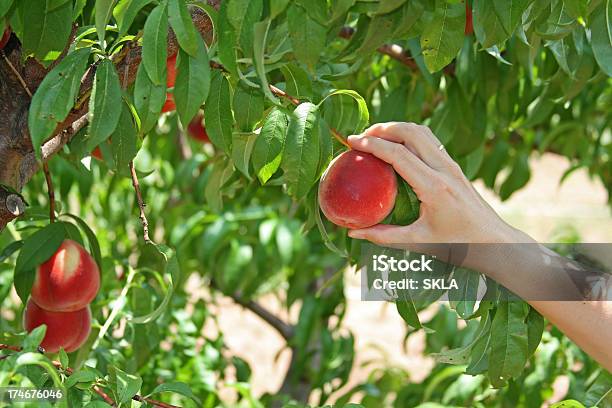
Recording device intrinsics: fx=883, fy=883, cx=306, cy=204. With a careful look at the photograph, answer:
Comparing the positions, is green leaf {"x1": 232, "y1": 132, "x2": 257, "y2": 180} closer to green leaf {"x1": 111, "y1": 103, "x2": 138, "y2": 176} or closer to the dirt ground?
green leaf {"x1": 111, "y1": 103, "x2": 138, "y2": 176}

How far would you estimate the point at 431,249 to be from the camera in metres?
0.76

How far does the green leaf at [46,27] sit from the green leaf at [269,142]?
17 centimetres

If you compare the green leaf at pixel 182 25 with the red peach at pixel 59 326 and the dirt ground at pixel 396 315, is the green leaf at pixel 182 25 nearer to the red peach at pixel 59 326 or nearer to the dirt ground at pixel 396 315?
the red peach at pixel 59 326

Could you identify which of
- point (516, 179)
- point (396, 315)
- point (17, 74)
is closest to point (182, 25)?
point (17, 74)

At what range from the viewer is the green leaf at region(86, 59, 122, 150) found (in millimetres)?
615

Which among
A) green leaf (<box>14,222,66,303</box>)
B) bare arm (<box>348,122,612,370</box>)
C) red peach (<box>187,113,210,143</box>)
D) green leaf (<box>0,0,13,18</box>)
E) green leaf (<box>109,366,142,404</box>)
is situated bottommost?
red peach (<box>187,113,210,143</box>)

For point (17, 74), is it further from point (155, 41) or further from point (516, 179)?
point (516, 179)

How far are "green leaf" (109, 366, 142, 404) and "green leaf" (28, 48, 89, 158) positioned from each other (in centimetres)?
20

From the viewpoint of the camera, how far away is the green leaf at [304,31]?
0.58 m

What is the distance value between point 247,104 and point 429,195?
0.17 metres

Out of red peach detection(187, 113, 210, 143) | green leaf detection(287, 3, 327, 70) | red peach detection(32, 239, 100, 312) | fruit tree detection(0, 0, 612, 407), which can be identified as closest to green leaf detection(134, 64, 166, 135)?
fruit tree detection(0, 0, 612, 407)

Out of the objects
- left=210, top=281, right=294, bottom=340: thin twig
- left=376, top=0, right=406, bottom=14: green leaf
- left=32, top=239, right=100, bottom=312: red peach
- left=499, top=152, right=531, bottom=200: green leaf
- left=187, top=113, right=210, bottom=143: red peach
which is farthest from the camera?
left=210, top=281, right=294, bottom=340: thin twig

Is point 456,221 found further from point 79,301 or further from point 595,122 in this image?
point 595,122

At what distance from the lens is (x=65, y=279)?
92cm
